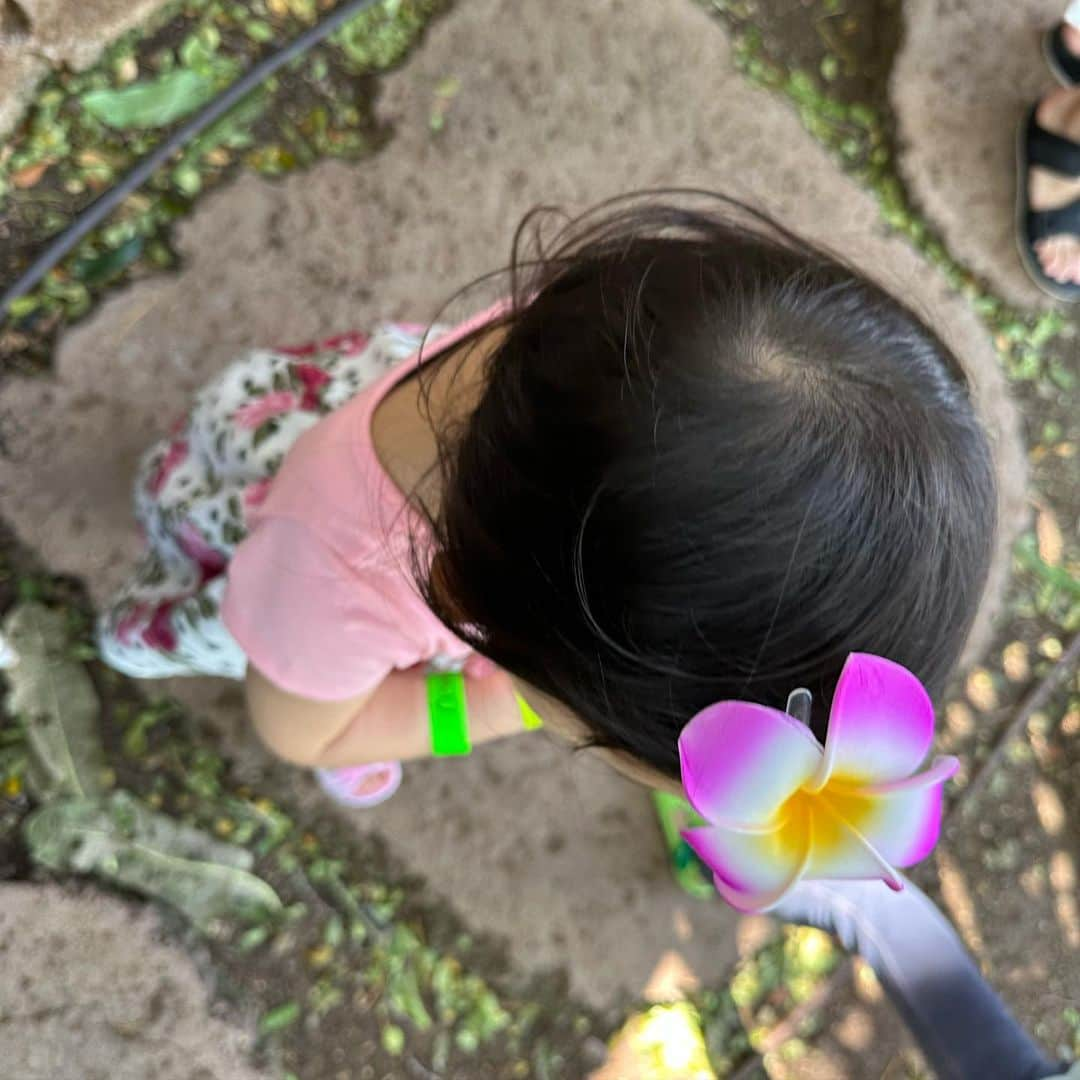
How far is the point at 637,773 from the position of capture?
70 centimetres

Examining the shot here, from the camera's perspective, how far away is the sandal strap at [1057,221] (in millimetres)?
1645

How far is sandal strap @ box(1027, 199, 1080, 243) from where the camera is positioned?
164 centimetres

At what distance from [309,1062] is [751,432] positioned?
1086 millimetres

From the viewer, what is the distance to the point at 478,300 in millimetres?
1405

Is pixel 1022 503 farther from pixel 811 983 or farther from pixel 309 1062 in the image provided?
pixel 309 1062

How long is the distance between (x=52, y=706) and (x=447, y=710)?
1.78 feet

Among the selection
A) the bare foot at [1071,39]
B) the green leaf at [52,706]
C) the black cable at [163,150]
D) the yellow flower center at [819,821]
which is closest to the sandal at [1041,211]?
the bare foot at [1071,39]

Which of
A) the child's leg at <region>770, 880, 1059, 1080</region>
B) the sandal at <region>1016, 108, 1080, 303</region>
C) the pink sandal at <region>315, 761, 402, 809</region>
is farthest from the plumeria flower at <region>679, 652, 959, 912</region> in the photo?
the sandal at <region>1016, 108, 1080, 303</region>

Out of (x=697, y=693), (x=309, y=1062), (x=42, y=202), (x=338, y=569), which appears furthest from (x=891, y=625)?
(x=42, y=202)

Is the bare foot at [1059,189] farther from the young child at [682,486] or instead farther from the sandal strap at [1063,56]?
the young child at [682,486]

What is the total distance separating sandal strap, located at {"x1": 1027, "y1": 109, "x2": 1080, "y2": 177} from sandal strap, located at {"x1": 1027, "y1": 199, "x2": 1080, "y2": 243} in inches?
2.2

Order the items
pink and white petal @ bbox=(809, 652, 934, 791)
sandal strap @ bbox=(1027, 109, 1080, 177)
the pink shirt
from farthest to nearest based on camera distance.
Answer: sandal strap @ bbox=(1027, 109, 1080, 177)
the pink shirt
pink and white petal @ bbox=(809, 652, 934, 791)

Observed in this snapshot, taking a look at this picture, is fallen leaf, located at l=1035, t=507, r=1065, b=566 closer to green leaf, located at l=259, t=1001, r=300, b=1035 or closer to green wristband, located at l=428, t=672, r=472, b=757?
green wristband, located at l=428, t=672, r=472, b=757

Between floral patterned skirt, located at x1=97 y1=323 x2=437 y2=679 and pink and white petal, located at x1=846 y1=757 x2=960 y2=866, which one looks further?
floral patterned skirt, located at x1=97 y1=323 x2=437 y2=679
